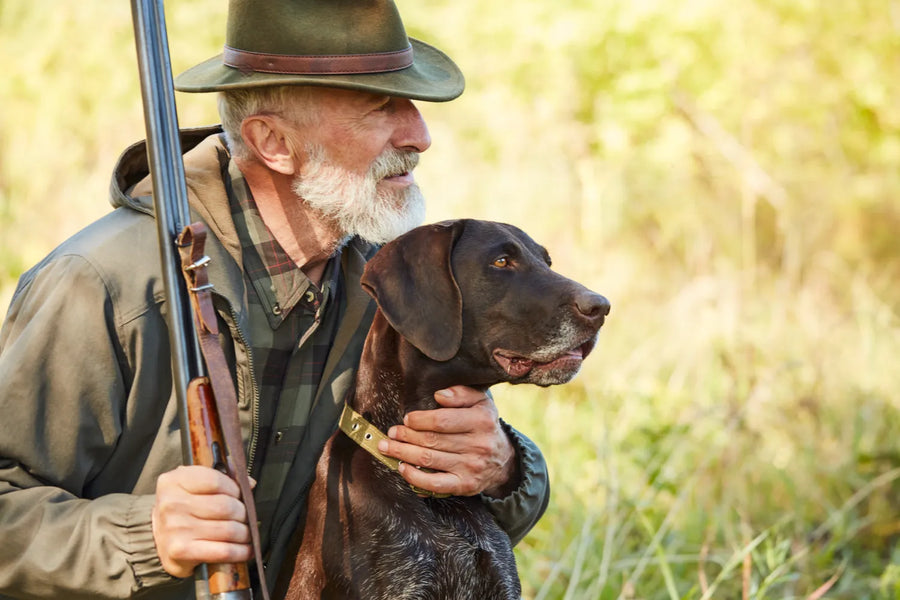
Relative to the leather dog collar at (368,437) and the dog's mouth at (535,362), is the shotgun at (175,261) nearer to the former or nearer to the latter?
the leather dog collar at (368,437)

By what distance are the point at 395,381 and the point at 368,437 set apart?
17 cm

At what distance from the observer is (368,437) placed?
2.83 metres

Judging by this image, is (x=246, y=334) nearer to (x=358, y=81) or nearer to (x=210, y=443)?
(x=210, y=443)

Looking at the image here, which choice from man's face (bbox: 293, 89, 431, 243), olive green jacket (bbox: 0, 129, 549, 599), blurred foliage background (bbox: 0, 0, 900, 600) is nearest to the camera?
olive green jacket (bbox: 0, 129, 549, 599)

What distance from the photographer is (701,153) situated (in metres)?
8.32

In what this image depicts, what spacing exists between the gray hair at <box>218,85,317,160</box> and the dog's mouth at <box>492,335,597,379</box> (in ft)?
3.24

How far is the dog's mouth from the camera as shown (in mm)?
2832

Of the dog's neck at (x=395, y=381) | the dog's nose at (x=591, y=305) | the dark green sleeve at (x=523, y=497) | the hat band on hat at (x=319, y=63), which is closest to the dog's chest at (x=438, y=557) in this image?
the dark green sleeve at (x=523, y=497)

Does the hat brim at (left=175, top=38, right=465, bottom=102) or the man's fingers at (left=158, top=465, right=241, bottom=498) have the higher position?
the hat brim at (left=175, top=38, right=465, bottom=102)

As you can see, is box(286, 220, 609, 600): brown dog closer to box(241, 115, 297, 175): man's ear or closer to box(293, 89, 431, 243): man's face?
box(293, 89, 431, 243): man's face

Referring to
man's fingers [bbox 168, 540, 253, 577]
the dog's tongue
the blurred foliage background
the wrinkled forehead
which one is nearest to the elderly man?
man's fingers [bbox 168, 540, 253, 577]

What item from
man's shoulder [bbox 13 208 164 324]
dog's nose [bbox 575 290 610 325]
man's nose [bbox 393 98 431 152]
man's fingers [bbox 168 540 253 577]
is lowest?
man's fingers [bbox 168 540 253 577]

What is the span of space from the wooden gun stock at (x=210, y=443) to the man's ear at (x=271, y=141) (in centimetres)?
104

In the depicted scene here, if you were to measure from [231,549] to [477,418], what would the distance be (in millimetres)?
857
